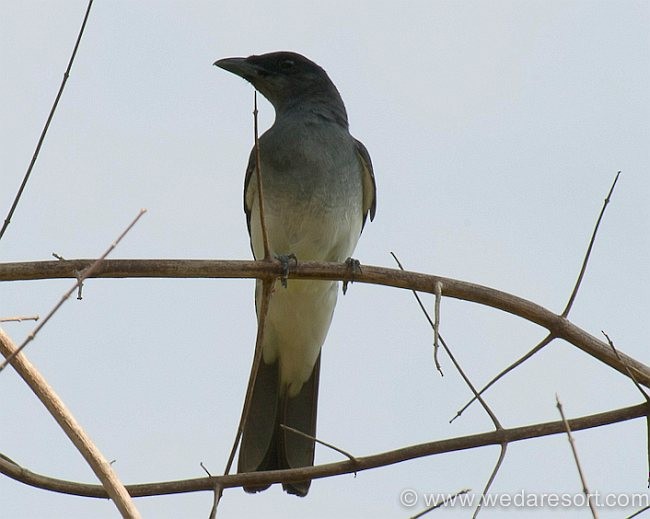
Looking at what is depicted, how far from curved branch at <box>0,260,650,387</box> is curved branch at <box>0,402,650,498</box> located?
28 cm

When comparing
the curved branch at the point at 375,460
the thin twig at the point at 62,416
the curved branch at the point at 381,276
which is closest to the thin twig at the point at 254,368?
the curved branch at the point at 381,276

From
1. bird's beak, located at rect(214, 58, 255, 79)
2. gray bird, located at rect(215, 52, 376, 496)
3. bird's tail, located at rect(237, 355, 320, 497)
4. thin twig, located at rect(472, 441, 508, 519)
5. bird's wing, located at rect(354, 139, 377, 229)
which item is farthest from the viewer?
bird's beak, located at rect(214, 58, 255, 79)

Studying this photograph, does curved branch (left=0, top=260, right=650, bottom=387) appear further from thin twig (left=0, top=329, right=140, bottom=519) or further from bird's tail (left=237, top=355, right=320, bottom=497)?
bird's tail (left=237, top=355, right=320, bottom=497)

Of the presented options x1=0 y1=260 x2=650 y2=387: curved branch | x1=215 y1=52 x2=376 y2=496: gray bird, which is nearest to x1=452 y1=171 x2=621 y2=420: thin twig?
x1=0 y1=260 x2=650 y2=387: curved branch

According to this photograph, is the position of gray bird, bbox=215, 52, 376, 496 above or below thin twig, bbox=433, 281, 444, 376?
above

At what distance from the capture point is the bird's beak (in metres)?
8.88

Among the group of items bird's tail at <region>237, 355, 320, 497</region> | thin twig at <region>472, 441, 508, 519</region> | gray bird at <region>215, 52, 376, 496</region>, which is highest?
gray bird at <region>215, 52, 376, 496</region>

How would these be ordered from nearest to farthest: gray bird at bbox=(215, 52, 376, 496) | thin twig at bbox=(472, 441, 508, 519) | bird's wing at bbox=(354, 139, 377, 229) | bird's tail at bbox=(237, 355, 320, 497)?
thin twig at bbox=(472, 441, 508, 519) < bird's tail at bbox=(237, 355, 320, 497) < gray bird at bbox=(215, 52, 376, 496) < bird's wing at bbox=(354, 139, 377, 229)

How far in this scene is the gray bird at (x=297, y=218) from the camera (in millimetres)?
7719

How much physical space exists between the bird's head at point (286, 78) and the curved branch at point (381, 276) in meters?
3.92

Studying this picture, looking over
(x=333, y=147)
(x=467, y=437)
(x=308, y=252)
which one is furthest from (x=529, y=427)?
(x=333, y=147)

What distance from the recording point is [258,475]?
5320 millimetres

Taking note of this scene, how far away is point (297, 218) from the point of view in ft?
25.3

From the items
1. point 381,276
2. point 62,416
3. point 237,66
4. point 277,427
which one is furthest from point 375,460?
point 237,66
